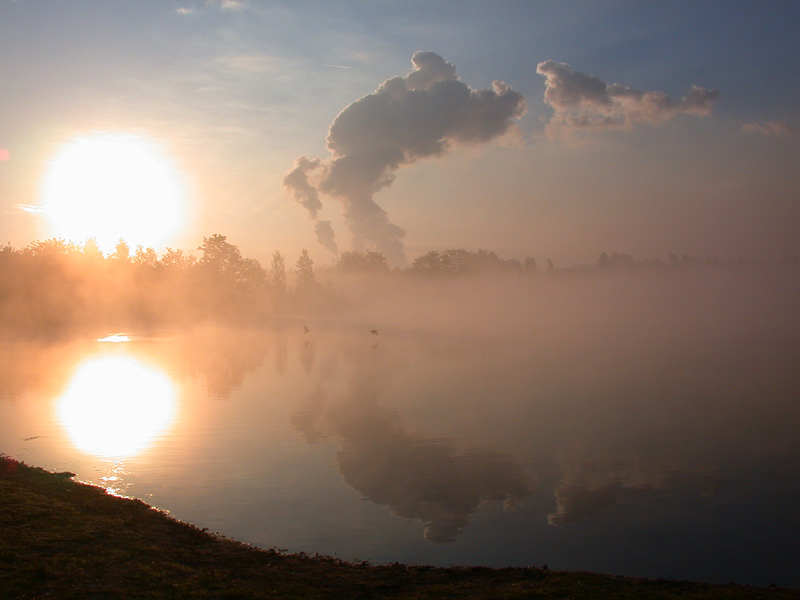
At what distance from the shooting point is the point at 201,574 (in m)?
11.9

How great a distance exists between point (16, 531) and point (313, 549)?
6.70m

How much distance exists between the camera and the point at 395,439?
27.4m

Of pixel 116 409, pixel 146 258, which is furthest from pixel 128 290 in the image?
pixel 116 409

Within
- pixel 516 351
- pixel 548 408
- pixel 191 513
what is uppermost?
pixel 516 351

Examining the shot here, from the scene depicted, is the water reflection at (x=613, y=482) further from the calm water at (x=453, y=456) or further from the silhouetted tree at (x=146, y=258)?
the silhouetted tree at (x=146, y=258)

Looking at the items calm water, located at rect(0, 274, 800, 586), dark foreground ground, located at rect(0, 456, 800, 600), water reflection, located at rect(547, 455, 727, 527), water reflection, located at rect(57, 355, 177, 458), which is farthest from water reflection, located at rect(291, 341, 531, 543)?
water reflection, located at rect(57, 355, 177, 458)

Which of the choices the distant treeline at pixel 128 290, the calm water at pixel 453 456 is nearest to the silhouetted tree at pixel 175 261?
the distant treeline at pixel 128 290

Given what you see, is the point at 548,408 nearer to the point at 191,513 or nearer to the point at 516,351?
the point at 191,513

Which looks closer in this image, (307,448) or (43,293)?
(307,448)

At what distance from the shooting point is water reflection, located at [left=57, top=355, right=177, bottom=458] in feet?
85.8

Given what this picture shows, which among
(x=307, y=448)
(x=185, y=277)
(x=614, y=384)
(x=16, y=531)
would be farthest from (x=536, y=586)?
(x=185, y=277)

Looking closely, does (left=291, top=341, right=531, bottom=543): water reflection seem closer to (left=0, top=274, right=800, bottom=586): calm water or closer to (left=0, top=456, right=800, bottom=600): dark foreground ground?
(left=0, top=274, right=800, bottom=586): calm water

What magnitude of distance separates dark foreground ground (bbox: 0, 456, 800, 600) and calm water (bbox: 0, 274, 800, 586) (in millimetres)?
1628

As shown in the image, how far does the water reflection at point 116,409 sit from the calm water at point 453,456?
18cm
